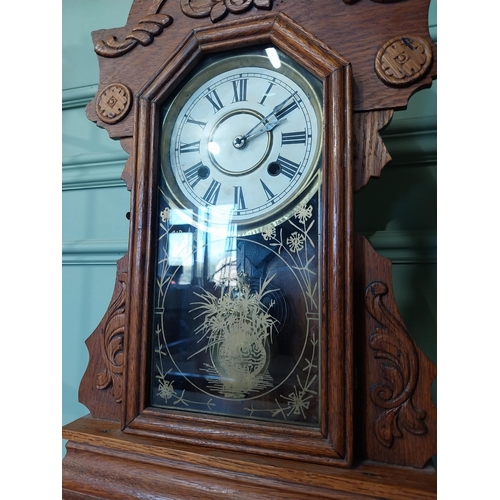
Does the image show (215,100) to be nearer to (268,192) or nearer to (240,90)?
(240,90)

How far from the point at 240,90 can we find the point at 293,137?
106 mm

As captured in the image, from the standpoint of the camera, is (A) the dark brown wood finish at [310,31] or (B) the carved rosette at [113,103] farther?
(B) the carved rosette at [113,103]

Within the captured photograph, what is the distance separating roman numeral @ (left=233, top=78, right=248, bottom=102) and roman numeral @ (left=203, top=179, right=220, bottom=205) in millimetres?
118

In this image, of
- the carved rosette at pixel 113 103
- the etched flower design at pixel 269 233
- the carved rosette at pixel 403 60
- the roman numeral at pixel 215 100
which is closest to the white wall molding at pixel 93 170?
the carved rosette at pixel 113 103

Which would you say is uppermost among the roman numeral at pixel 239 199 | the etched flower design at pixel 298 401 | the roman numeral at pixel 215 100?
the roman numeral at pixel 215 100

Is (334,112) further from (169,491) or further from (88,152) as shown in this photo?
(88,152)

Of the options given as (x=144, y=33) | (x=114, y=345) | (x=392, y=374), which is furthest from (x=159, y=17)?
(x=392, y=374)

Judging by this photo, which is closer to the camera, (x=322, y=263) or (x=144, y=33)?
(x=322, y=263)

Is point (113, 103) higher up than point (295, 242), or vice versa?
point (113, 103)

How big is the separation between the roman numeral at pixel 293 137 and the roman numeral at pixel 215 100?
0.10 metres

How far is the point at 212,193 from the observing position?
57 centimetres

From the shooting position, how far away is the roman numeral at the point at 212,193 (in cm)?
57

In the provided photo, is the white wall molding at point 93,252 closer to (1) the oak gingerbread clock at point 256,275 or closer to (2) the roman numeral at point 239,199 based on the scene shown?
(1) the oak gingerbread clock at point 256,275

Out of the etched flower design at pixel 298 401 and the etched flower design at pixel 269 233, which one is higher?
the etched flower design at pixel 269 233
